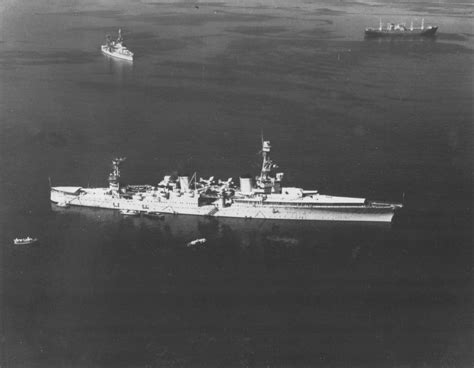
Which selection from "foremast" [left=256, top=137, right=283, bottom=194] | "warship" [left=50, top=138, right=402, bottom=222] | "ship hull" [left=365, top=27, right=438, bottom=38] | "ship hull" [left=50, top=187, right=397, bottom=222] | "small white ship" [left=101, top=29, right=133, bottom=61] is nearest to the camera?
"ship hull" [left=50, top=187, right=397, bottom=222]

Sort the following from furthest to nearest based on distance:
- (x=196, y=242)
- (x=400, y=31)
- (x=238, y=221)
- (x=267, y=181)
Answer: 1. (x=400, y=31)
2. (x=267, y=181)
3. (x=238, y=221)
4. (x=196, y=242)

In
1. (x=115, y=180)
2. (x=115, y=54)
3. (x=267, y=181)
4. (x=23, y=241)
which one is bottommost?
(x=23, y=241)

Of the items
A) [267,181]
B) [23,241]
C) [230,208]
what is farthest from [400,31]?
Result: [23,241]

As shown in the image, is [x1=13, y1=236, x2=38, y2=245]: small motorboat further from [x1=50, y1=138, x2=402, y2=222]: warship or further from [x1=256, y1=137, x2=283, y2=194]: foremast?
[x1=256, y1=137, x2=283, y2=194]: foremast

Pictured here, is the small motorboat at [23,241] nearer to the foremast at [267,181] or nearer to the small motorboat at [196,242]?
the small motorboat at [196,242]

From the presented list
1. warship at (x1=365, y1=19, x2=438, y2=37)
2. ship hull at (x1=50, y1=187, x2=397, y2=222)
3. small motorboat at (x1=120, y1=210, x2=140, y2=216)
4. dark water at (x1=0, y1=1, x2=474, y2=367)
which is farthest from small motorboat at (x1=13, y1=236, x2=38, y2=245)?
→ warship at (x1=365, y1=19, x2=438, y2=37)

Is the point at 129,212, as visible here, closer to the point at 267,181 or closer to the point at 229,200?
the point at 229,200
